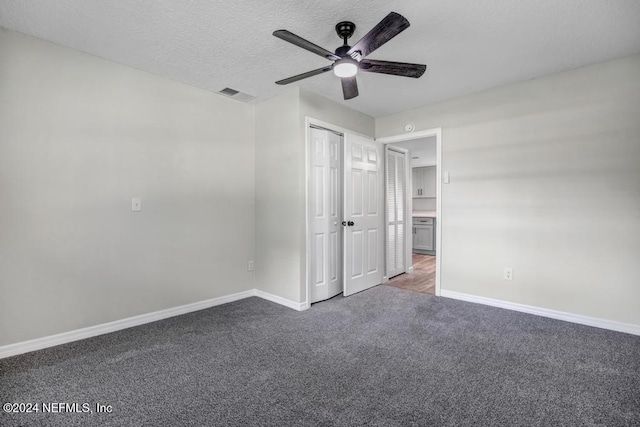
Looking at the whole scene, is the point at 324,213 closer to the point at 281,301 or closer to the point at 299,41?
the point at 281,301

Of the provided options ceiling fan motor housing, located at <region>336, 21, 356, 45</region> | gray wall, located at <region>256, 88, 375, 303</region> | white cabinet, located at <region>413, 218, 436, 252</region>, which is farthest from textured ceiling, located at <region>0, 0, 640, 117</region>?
white cabinet, located at <region>413, 218, 436, 252</region>

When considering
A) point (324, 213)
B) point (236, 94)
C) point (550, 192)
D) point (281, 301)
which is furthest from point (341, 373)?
point (236, 94)

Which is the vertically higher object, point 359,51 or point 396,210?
point 359,51

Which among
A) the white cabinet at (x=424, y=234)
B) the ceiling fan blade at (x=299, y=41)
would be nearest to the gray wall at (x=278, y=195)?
the ceiling fan blade at (x=299, y=41)

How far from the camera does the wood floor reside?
4079mm

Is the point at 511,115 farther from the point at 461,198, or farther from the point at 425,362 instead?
the point at 425,362

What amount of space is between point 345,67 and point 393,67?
14.7 inches

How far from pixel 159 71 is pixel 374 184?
2.85 metres

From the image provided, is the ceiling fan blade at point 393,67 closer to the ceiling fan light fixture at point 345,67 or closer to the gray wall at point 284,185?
the ceiling fan light fixture at point 345,67

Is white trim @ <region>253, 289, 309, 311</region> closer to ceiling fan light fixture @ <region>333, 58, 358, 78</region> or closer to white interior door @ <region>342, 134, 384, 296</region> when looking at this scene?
white interior door @ <region>342, 134, 384, 296</region>

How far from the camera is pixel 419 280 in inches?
178

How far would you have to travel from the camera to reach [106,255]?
105 inches

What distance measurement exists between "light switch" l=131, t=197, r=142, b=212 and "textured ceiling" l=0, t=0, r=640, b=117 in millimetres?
1258

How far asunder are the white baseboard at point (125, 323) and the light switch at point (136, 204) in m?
1.03
